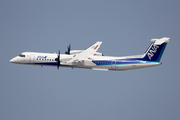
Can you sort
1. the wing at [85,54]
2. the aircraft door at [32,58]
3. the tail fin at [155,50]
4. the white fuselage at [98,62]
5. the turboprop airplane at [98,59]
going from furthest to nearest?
the aircraft door at [32,58] < the white fuselage at [98,62] < the turboprop airplane at [98,59] < the tail fin at [155,50] < the wing at [85,54]

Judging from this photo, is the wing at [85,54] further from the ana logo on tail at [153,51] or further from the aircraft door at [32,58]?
the ana logo on tail at [153,51]

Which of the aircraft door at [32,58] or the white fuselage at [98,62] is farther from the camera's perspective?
the aircraft door at [32,58]

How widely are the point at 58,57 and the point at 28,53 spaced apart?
6803 mm

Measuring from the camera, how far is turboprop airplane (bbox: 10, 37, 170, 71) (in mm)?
61250

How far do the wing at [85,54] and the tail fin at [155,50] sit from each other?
28.5 ft

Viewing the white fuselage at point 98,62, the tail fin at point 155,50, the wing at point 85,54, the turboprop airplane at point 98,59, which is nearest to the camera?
the wing at point 85,54

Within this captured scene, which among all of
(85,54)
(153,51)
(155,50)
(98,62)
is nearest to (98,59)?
(98,62)

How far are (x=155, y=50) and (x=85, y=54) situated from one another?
39.8 ft

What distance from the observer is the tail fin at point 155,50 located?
6056 cm

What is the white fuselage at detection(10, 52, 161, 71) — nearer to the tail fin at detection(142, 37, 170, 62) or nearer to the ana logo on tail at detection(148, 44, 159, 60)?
the tail fin at detection(142, 37, 170, 62)

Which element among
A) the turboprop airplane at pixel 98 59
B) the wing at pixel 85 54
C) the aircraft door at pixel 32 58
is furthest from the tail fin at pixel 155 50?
the aircraft door at pixel 32 58

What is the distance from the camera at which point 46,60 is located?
2505 inches

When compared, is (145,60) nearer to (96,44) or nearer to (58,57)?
(96,44)

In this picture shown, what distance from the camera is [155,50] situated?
201 feet
